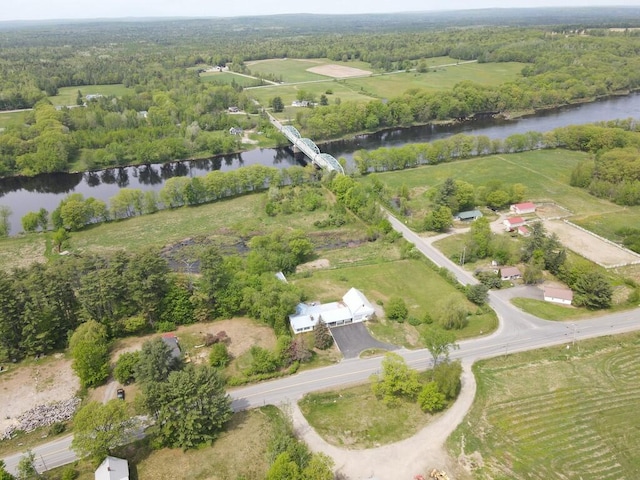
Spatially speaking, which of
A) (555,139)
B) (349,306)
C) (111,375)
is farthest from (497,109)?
(111,375)

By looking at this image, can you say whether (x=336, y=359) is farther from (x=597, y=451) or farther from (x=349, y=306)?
(x=597, y=451)

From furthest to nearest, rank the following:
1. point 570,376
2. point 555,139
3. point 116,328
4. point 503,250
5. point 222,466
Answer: point 555,139 < point 503,250 < point 116,328 < point 570,376 < point 222,466

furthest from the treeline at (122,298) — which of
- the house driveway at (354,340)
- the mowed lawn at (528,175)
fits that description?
the mowed lawn at (528,175)

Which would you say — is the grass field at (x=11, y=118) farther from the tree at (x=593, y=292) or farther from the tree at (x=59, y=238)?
the tree at (x=593, y=292)

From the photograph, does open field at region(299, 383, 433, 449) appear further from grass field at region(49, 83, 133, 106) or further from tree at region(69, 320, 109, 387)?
grass field at region(49, 83, 133, 106)

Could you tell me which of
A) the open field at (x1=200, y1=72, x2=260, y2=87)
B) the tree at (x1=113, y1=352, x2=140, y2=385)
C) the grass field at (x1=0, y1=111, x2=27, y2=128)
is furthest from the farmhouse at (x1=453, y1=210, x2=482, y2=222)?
the open field at (x1=200, y1=72, x2=260, y2=87)
